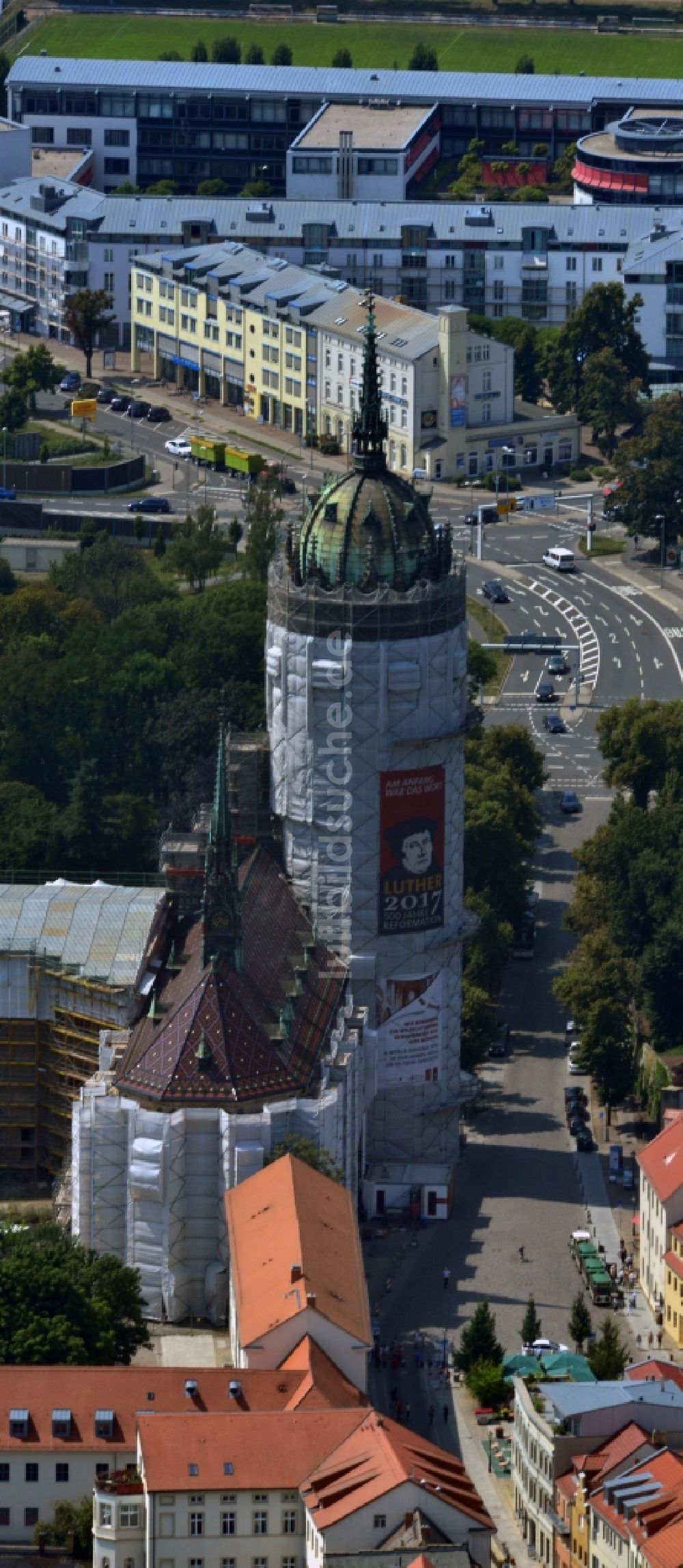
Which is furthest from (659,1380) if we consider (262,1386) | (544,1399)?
(262,1386)

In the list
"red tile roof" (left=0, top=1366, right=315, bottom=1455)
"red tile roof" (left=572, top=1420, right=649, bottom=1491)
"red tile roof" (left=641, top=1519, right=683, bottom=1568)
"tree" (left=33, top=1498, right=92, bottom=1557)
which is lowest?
"tree" (left=33, top=1498, right=92, bottom=1557)

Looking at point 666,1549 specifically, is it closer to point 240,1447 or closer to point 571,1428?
point 571,1428

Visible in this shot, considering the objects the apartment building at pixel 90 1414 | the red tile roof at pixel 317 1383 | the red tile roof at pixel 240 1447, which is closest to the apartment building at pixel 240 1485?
the red tile roof at pixel 240 1447

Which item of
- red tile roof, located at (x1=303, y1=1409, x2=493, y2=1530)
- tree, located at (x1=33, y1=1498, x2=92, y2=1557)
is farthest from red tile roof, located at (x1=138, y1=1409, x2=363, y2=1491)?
tree, located at (x1=33, y1=1498, x2=92, y2=1557)

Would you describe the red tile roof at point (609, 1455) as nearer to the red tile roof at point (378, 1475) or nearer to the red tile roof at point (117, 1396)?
the red tile roof at point (378, 1475)

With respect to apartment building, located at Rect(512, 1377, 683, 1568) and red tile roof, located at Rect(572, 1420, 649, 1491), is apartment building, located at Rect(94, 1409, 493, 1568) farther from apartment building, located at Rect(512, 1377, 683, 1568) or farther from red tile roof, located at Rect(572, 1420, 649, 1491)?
apartment building, located at Rect(512, 1377, 683, 1568)

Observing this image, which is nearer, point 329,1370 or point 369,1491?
point 369,1491

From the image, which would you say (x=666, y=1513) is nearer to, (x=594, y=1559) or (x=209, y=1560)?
(x=594, y=1559)
